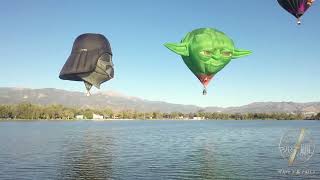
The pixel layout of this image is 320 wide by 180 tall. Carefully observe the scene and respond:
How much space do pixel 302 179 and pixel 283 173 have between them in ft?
15.8

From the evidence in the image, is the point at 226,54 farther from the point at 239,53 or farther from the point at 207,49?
the point at 207,49

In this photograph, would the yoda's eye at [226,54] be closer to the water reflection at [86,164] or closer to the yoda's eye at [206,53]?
the yoda's eye at [206,53]

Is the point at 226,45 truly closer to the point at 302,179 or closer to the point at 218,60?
the point at 218,60

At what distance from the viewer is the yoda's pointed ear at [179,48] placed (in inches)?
1447

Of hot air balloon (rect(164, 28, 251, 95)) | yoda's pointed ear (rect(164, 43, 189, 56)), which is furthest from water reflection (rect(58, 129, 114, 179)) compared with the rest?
yoda's pointed ear (rect(164, 43, 189, 56))

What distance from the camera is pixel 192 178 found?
5747cm

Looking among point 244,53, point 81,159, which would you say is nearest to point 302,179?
point 244,53

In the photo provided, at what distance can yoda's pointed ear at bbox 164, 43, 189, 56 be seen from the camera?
121 ft

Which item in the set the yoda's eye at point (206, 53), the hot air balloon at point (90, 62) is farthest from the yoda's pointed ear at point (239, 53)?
the hot air balloon at point (90, 62)

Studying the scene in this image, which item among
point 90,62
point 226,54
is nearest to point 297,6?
point 226,54

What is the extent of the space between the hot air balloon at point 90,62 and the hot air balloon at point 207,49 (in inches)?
230

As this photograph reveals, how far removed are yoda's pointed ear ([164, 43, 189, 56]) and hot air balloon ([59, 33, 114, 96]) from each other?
5.59 meters

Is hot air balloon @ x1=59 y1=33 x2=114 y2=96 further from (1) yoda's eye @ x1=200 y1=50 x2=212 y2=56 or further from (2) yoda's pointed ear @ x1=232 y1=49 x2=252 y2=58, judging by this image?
(2) yoda's pointed ear @ x1=232 y1=49 x2=252 y2=58

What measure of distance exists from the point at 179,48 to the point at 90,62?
723cm
